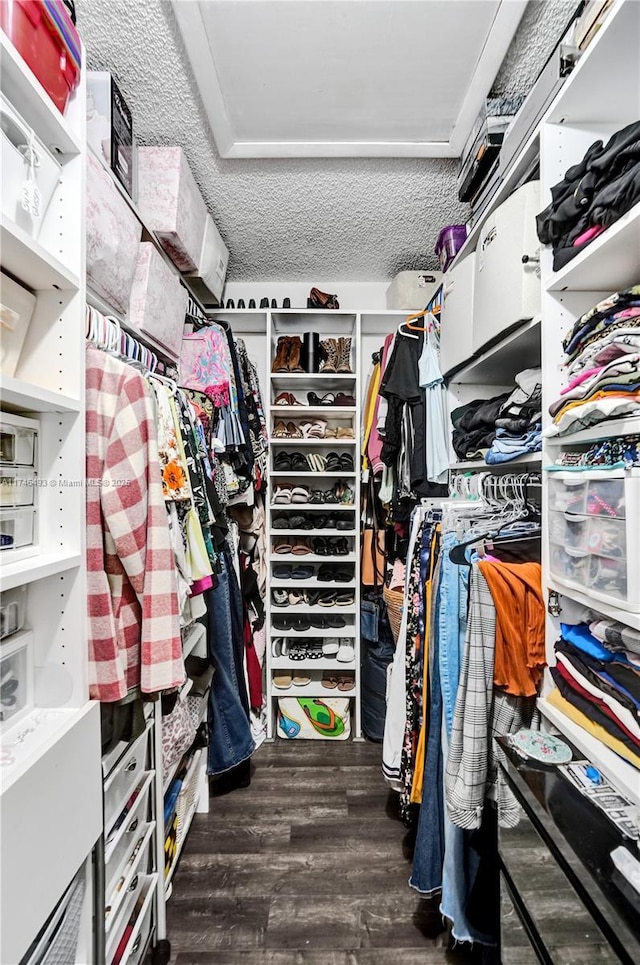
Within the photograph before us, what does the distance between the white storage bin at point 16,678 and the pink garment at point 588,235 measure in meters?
1.38

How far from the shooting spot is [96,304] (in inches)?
45.0

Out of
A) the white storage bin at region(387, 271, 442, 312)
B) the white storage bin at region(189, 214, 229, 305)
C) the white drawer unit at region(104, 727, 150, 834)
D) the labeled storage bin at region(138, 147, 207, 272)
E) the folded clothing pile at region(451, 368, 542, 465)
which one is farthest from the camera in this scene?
the white storage bin at region(387, 271, 442, 312)

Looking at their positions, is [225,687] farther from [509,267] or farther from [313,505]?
[509,267]

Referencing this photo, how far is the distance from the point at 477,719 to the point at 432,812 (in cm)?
42

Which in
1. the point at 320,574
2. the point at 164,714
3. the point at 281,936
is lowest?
the point at 281,936

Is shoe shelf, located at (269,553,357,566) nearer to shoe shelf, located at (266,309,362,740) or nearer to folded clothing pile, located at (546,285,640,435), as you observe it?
shoe shelf, located at (266,309,362,740)

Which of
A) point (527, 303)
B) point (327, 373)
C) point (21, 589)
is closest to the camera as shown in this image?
point (21, 589)

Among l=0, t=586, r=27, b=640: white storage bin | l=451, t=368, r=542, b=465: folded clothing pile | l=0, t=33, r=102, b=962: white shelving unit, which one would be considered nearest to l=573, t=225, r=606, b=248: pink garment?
l=451, t=368, r=542, b=465: folded clothing pile

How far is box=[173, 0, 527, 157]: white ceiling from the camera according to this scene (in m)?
1.08

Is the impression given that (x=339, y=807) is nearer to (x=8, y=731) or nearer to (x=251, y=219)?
(x=8, y=731)

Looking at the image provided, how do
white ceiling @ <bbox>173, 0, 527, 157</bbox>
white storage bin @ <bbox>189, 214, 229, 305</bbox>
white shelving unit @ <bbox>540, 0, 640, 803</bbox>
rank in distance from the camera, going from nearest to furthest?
white shelving unit @ <bbox>540, 0, 640, 803</bbox> < white ceiling @ <bbox>173, 0, 527, 157</bbox> < white storage bin @ <bbox>189, 214, 229, 305</bbox>

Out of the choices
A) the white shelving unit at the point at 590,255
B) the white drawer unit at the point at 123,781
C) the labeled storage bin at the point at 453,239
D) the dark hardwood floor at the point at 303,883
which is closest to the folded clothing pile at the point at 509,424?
the white shelving unit at the point at 590,255

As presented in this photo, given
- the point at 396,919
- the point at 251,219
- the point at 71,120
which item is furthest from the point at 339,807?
the point at 251,219

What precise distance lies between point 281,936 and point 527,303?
1.97 meters
